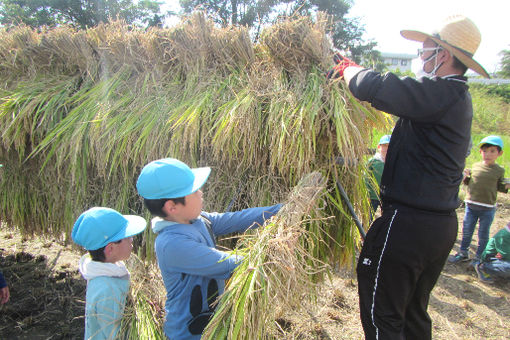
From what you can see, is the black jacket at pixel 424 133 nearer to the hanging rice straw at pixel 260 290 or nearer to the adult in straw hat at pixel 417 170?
the adult in straw hat at pixel 417 170

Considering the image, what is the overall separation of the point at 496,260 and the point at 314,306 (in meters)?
2.36

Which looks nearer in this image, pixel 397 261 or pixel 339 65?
pixel 397 261

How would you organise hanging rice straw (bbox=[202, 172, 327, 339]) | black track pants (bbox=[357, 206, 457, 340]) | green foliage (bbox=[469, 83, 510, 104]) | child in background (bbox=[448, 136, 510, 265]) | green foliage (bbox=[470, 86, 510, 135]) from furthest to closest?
green foliage (bbox=[469, 83, 510, 104]) < green foliage (bbox=[470, 86, 510, 135]) < child in background (bbox=[448, 136, 510, 265]) < black track pants (bbox=[357, 206, 457, 340]) < hanging rice straw (bbox=[202, 172, 327, 339])

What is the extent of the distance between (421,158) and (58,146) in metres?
2.54

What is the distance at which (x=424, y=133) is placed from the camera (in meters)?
1.56

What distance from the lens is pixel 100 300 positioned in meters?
1.68

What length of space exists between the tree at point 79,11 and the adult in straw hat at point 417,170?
748 inches

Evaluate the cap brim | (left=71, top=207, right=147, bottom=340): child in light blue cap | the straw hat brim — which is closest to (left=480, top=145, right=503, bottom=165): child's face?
the straw hat brim

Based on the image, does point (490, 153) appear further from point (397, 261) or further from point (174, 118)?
point (174, 118)

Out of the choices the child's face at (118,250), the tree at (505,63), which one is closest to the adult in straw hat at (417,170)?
the child's face at (118,250)

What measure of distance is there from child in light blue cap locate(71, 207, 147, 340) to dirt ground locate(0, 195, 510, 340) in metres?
0.93

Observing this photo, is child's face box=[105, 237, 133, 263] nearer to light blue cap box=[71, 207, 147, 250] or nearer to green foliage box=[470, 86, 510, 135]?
light blue cap box=[71, 207, 147, 250]

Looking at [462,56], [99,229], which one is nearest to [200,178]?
[99,229]

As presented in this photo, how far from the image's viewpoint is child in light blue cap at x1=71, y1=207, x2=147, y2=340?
5.50 feet
